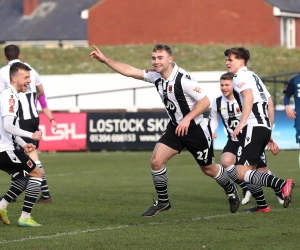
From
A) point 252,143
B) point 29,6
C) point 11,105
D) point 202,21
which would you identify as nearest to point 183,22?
point 202,21

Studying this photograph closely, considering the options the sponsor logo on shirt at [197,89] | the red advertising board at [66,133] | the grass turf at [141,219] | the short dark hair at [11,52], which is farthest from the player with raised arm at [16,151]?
the red advertising board at [66,133]

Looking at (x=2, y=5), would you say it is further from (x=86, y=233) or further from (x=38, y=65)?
(x=86, y=233)

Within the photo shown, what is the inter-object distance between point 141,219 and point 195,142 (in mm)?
1158

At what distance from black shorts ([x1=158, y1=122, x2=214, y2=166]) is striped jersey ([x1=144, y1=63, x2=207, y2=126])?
0.48 ft

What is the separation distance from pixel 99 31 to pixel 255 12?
11.7 metres

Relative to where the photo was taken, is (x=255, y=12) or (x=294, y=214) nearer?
(x=294, y=214)

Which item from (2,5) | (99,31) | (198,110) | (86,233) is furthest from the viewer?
(2,5)

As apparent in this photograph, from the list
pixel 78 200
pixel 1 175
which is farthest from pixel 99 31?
pixel 78 200

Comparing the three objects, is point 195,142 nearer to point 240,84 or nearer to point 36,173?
point 240,84

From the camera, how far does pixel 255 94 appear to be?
34.5 feet

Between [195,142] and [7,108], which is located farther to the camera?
[195,142]

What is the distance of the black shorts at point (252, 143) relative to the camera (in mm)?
10375

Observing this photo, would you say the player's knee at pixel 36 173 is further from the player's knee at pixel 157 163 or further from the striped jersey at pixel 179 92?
the striped jersey at pixel 179 92

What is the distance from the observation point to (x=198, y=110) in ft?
33.8
